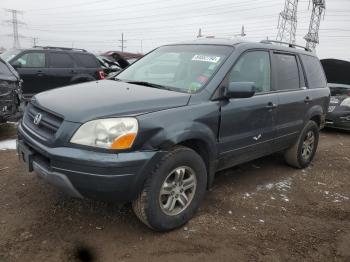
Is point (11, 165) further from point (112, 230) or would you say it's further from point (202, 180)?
point (202, 180)

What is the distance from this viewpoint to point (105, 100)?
3246 millimetres

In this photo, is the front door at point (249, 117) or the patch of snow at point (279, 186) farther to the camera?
the patch of snow at point (279, 186)

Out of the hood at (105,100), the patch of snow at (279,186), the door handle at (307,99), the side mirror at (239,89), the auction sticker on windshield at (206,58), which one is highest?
the auction sticker on windshield at (206,58)

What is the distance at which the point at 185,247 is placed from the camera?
319 centimetres

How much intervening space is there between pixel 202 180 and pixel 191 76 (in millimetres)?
1074

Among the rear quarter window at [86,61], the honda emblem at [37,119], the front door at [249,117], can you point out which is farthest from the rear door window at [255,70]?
the rear quarter window at [86,61]

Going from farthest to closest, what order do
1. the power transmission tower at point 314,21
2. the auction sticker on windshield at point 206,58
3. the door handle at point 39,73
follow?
1. the power transmission tower at point 314,21
2. the door handle at point 39,73
3. the auction sticker on windshield at point 206,58

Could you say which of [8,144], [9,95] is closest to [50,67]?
[9,95]

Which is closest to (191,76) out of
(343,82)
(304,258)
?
(304,258)

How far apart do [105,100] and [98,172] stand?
691 mm

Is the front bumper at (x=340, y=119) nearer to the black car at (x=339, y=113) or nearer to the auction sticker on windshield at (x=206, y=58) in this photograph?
the black car at (x=339, y=113)

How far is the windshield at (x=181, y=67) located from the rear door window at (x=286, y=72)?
966 mm

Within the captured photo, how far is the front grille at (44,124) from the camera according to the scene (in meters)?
3.13

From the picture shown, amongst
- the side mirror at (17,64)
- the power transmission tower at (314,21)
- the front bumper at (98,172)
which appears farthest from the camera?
the power transmission tower at (314,21)
